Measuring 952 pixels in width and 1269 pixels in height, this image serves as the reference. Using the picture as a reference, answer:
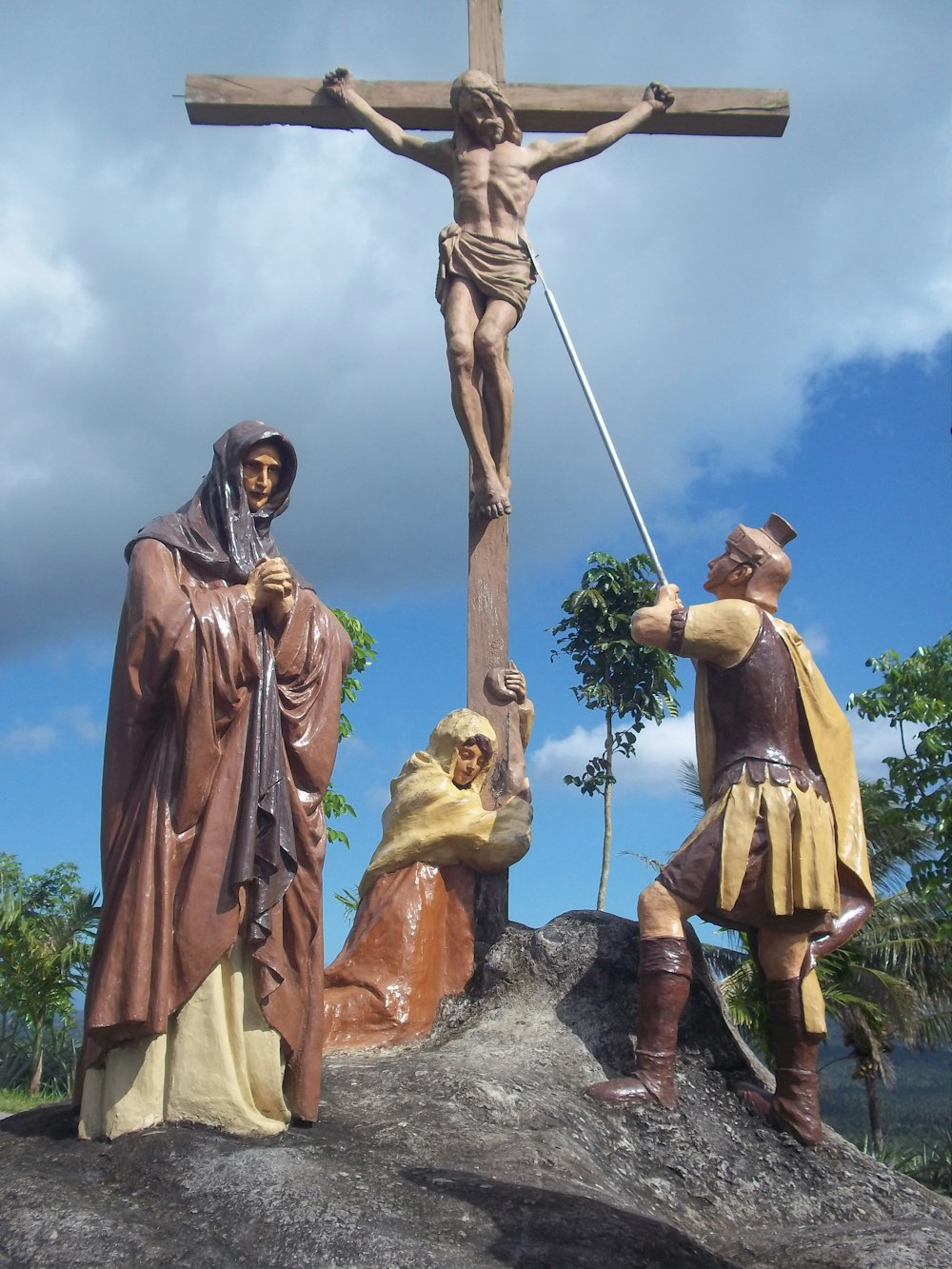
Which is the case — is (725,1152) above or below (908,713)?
below

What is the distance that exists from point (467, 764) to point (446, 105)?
3815mm

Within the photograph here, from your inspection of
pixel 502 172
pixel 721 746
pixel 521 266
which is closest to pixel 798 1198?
pixel 721 746

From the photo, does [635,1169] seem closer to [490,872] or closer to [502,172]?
[490,872]

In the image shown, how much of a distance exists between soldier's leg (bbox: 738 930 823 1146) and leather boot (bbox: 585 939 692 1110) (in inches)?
13.1

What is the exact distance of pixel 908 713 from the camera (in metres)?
12.6

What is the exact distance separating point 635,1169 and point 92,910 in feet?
26.6

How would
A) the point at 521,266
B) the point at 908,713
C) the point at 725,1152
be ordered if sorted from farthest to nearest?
the point at 908,713, the point at 521,266, the point at 725,1152

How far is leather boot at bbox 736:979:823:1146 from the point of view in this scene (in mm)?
4883

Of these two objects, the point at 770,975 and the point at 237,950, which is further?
the point at 770,975

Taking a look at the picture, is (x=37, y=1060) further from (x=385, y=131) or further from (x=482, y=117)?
(x=482, y=117)

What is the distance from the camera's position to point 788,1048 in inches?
197

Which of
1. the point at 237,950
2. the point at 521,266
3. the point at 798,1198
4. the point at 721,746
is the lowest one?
the point at 798,1198

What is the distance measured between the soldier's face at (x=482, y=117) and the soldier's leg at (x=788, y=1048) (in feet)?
14.7

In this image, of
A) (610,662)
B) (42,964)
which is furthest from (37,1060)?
(610,662)
